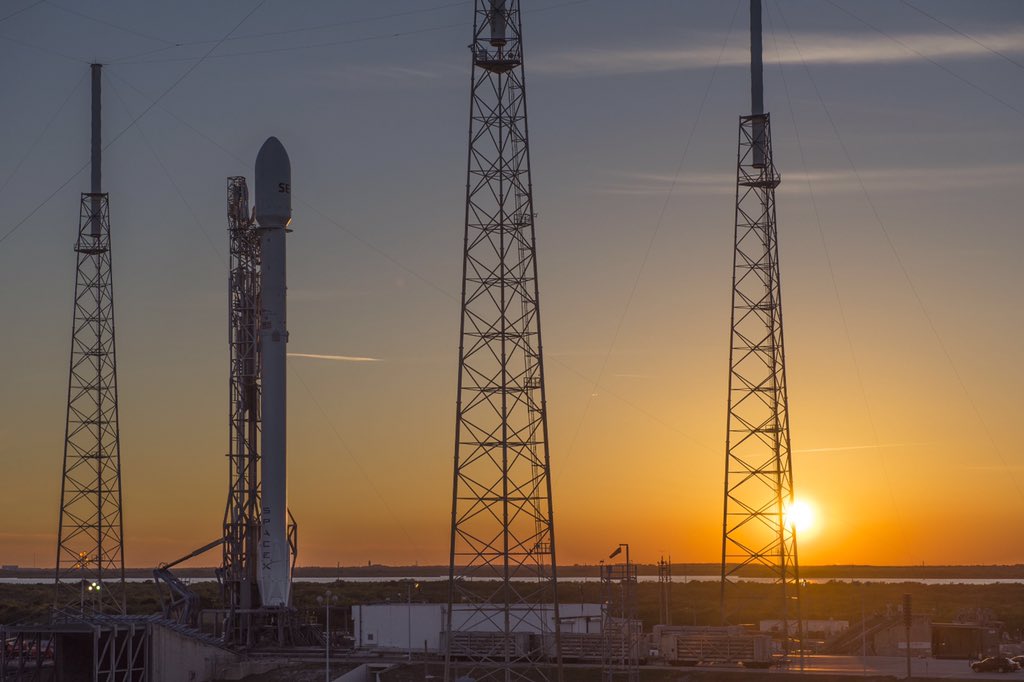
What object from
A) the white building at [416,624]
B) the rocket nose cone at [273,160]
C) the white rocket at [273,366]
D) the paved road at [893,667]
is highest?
the rocket nose cone at [273,160]

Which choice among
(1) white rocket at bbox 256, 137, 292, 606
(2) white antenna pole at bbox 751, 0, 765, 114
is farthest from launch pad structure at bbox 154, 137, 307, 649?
(2) white antenna pole at bbox 751, 0, 765, 114

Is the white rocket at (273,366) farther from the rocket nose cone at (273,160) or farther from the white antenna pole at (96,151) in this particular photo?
the white antenna pole at (96,151)

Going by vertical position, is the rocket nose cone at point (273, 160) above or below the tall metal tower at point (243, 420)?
above

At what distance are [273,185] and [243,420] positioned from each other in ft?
43.4

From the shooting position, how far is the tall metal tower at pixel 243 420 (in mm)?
76375

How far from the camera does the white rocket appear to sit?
76.1 m

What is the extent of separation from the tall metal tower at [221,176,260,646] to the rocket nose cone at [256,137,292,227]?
158cm

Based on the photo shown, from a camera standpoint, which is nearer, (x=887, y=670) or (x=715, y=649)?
(x=887, y=670)

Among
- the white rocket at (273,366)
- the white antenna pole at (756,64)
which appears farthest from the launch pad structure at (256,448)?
the white antenna pole at (756,64)

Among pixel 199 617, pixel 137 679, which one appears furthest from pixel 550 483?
pixel 199 617

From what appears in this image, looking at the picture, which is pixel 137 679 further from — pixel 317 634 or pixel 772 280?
pixel 772 280

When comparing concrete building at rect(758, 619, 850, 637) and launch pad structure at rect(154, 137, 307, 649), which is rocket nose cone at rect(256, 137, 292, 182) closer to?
launch pad structure at rect(154, 137, 307, 649)

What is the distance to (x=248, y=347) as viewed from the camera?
258ft

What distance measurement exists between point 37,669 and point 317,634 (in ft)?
58.4
